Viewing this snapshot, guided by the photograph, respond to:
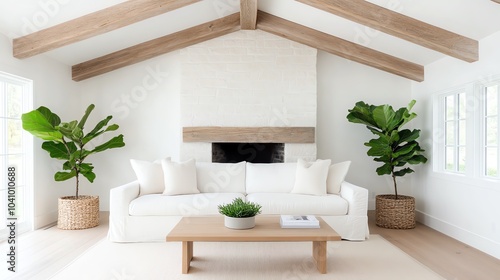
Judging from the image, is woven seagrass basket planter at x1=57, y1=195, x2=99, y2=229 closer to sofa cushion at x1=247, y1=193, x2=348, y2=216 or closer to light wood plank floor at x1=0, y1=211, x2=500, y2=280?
light wood plank floor at x1=0, y1=211, x2=500, y2=280

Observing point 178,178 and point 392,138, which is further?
point 392,138

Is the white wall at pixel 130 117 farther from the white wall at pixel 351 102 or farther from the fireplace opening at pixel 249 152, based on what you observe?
the white wall at pixel 351 102

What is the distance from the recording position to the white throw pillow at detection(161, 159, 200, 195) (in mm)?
4301

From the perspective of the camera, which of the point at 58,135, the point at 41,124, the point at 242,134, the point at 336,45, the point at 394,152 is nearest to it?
the point at 41,124

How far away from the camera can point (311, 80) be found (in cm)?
551

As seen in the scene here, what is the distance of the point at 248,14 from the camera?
4.70m

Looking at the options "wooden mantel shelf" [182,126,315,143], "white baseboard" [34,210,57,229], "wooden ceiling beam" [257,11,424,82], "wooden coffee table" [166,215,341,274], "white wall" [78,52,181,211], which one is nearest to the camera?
"wooden coffee table" [166,215,341,274]

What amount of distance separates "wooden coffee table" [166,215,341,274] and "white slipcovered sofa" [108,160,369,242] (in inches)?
25.8

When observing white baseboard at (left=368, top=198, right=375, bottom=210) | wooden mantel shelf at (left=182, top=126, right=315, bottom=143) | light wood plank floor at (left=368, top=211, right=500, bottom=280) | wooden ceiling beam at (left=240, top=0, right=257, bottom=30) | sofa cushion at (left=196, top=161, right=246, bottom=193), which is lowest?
light wood plank floor at (left=368, top=211, right=500, bottom=280)

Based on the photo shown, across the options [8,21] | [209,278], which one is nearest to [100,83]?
[8,21]

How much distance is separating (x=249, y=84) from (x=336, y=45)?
53.2 inches

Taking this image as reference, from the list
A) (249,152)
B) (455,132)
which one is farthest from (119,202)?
(455,132)

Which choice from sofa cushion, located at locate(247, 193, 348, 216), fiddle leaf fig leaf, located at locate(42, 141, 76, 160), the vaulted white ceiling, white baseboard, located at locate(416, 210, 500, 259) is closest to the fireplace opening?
sofa cushion, located at locate(247, 193, 348, 216)

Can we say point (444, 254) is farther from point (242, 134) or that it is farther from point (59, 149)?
point (59, 149)
